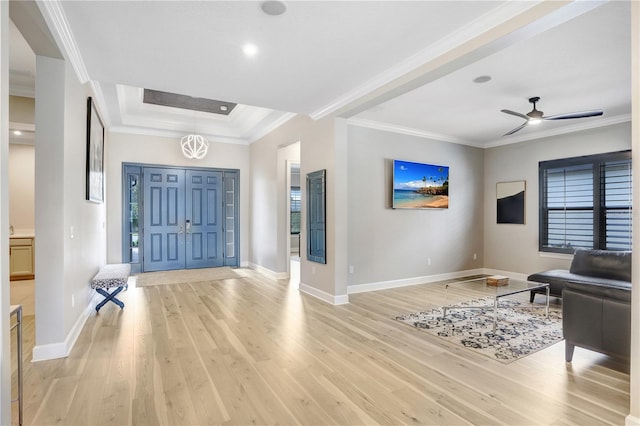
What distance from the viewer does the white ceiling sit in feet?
8.39

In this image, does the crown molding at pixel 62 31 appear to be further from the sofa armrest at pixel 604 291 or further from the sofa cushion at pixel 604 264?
the sofa cushion at pixel 604 264

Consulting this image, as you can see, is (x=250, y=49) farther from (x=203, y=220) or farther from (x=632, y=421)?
(x=203, y=220)

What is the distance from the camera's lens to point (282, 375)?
2619mm

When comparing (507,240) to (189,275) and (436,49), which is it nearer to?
(436,49)

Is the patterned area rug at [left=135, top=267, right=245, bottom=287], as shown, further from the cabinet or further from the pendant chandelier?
the pendant chandelier

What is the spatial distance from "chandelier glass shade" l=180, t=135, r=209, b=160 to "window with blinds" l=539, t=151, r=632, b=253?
6.44 meters

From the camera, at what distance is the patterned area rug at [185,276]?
6008mm

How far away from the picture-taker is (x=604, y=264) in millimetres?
4637

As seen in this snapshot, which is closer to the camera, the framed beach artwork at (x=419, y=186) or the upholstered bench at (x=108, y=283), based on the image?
the upholstered bench at (x=108, y=283)

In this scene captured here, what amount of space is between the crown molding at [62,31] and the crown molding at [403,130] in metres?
3.49

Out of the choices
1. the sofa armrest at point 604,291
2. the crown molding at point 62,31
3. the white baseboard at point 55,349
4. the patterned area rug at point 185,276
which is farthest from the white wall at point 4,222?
the patterned area rug at point 185,276

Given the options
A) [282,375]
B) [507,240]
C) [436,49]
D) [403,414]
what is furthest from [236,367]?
[507,240]

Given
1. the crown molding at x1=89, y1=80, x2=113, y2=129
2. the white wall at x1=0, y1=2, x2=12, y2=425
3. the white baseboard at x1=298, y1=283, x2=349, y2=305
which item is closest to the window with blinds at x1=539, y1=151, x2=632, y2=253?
the white baseboard at x1=298, y1=283, x2=349, y2=305

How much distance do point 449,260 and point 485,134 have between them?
2484 mm
